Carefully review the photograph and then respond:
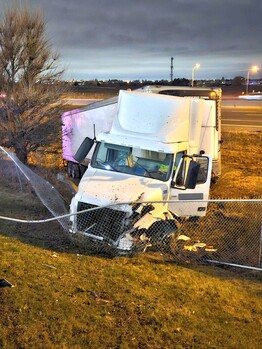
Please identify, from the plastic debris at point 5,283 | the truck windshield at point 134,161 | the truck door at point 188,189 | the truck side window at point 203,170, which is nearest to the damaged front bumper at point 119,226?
the truck door at point 188,189

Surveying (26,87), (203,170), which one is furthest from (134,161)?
(26,87)

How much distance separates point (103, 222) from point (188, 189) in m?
2.60

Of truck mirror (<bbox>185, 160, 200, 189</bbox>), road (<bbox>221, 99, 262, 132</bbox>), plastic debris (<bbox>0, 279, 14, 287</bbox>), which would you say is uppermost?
truck mirror (<bbox>185, 160, 200, 189</bbox>)

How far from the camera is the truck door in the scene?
28.5 ft

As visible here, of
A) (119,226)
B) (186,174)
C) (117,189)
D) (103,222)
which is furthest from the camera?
(186,174)

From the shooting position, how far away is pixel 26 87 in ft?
55.5

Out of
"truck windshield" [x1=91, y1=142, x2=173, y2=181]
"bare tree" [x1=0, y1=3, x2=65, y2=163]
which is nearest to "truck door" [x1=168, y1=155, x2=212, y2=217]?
"truck windshield" [x1=91, y1=142, x2=173, y2=181]

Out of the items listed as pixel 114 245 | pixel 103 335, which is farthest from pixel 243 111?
pixel 103 335

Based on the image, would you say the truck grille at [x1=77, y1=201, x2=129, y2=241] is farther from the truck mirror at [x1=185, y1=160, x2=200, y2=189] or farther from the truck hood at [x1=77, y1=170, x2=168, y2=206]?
the truck mirror at [x1=185, y1=160, x2=200, y2=189]

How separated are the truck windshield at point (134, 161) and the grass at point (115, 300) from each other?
73.4 inches

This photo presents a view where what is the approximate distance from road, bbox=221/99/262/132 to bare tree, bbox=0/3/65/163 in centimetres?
1531

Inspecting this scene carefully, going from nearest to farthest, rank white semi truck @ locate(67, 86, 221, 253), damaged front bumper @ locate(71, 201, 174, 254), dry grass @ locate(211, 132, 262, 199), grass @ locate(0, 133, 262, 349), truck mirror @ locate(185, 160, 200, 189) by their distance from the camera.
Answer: grass @ locate(0, 133, 262, 349), damaged front bumper @ locate(71, 201, 174, 254), white semi truck @ locate(67, 86, 221, 253), truck mirror @ locate(185, 160, 200, 189), dry grass @ locate(211, 132, 262, 199)

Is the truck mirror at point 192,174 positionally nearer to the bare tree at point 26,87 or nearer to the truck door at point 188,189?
the truck door at point 188,189

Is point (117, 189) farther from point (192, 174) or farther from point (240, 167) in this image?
point (240, 167)
